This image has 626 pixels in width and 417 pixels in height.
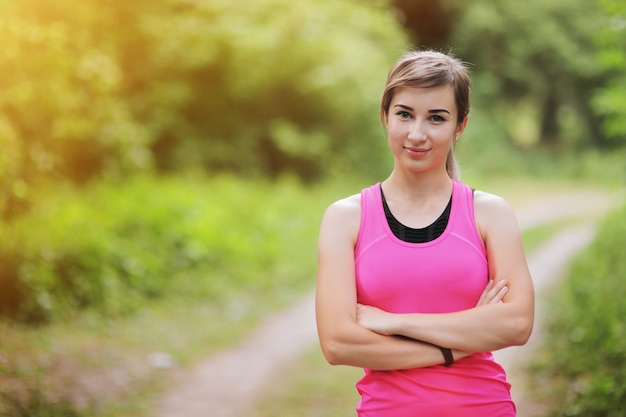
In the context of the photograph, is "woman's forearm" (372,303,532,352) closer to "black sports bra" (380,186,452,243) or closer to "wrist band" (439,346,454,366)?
"wrist band" (439,346,454,366)

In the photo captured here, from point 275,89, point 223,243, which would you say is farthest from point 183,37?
point 223,243

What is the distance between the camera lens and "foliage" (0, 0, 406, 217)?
9.67 metres

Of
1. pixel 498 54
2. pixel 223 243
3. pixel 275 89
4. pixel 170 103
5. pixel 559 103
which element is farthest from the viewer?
pixel 559 103

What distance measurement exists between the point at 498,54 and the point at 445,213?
28719mm

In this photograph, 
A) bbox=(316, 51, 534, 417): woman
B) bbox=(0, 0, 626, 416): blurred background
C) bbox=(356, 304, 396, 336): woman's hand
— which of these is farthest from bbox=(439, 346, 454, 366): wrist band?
bbox=(0, 0, 626, 416): blurred background

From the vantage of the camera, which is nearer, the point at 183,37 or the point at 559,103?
the point at 183,37

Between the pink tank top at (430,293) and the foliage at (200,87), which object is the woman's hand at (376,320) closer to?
the pink tank top at (430,293)

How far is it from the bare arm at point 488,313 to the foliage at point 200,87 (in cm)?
718

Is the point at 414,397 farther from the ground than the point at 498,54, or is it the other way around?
the point at 498,54

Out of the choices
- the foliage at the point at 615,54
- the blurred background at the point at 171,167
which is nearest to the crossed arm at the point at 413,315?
the blurred background at the point at 171,167

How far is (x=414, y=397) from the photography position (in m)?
2.30

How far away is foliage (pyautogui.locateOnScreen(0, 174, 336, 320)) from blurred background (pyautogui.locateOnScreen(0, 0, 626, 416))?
0.03 m

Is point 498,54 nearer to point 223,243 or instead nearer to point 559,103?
point 559,103

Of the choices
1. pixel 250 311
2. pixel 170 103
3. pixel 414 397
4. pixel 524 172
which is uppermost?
pixel 524 172
